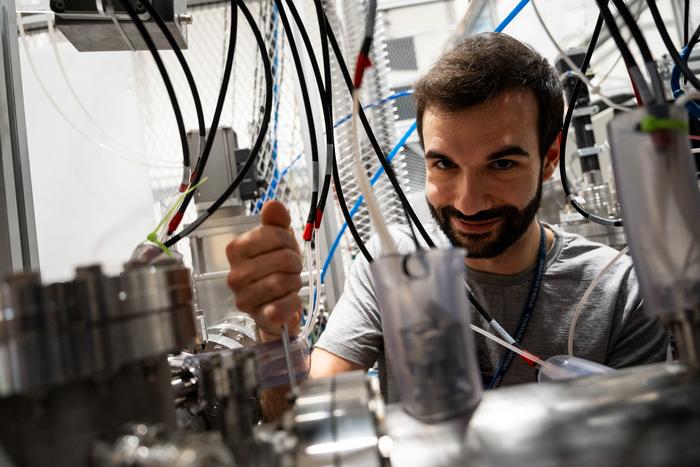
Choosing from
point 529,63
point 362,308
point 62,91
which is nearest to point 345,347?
point 362,308

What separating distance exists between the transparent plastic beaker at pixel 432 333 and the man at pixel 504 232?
0.80 metres

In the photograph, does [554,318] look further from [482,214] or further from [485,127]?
[485,127]

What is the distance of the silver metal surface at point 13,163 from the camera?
2.73 feet

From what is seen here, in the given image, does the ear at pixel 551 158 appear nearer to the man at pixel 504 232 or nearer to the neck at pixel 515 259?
the man at pixel 504 232

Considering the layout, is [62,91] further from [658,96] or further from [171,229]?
[658,96]

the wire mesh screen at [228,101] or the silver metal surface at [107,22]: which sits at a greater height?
the wire mesh screen at [228,101]

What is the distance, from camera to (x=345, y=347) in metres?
1.31

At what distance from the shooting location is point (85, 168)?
2.23 meters

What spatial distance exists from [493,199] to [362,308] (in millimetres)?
477

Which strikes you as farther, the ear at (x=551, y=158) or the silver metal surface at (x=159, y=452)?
the ear at (x=551, y=158)

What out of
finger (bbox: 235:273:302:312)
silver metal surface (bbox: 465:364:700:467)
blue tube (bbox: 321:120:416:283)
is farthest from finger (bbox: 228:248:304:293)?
blue tube (bbox: 321:120:416:283)

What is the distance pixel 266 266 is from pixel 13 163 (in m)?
0.57

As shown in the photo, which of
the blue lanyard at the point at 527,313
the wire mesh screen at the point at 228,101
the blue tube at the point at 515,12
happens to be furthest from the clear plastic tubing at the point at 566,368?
the wire mesh screen at the point at 228,101

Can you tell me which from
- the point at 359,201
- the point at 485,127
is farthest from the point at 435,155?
the point at 359,201
